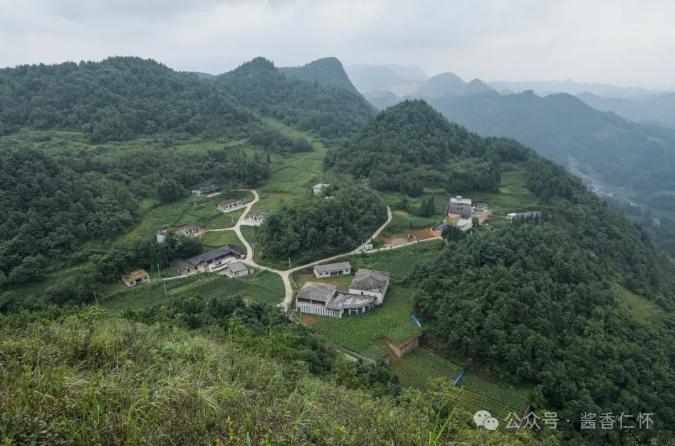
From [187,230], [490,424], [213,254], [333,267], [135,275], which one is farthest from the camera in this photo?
[187,230]

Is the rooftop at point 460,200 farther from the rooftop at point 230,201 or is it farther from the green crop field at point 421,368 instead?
the rooftop at point 230,201

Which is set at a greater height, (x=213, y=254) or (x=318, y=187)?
(x=318, y=187)

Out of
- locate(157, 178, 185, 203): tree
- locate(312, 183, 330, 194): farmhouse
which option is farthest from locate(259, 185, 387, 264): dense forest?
locate(157, 178, 185, 203): tree

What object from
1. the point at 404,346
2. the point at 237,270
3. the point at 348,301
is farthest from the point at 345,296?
the point at 237,270

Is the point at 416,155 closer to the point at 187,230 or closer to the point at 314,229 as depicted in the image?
the point at 314,229

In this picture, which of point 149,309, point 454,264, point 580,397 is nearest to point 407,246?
point 454,264
